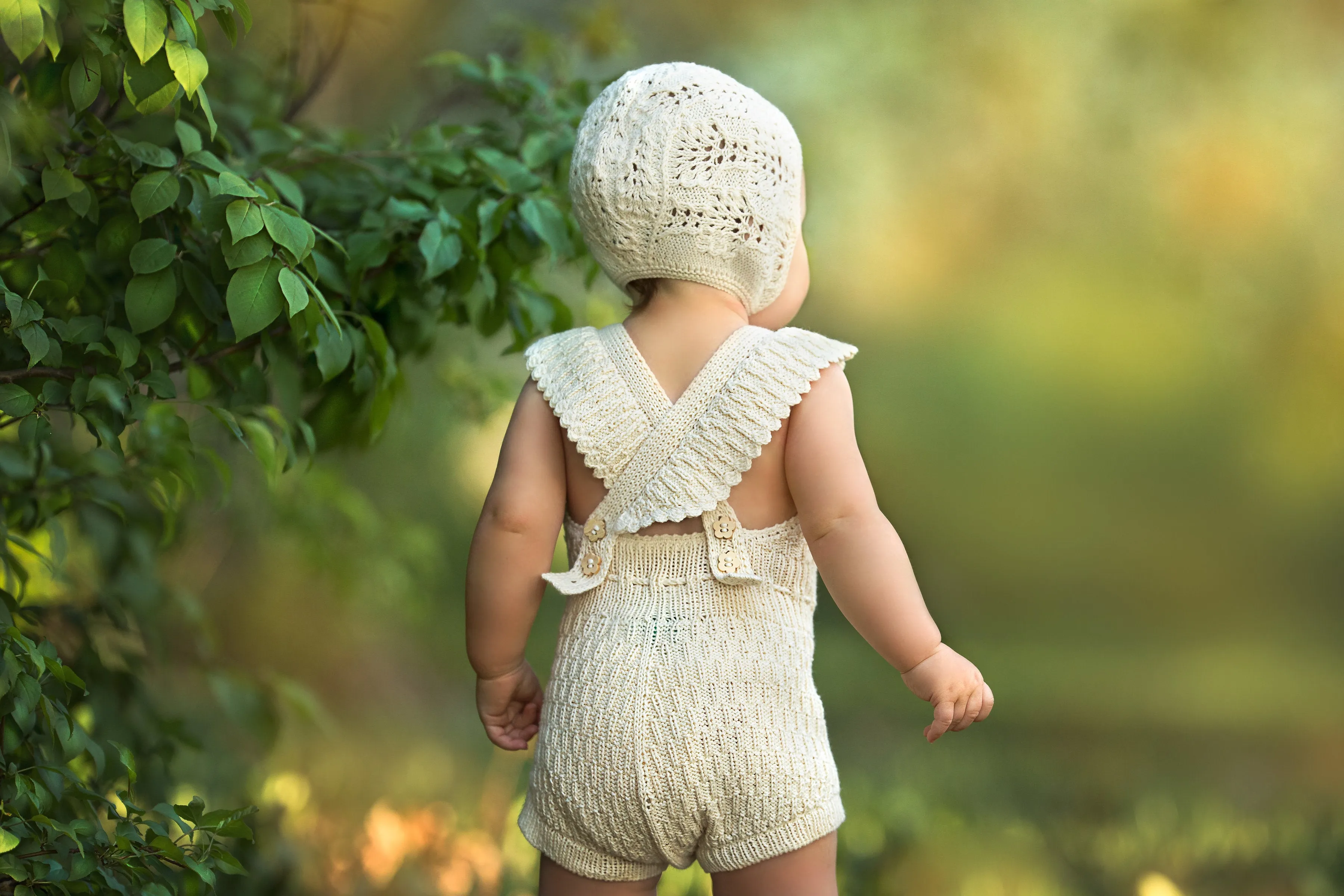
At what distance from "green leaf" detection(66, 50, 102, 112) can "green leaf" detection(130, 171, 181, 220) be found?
0.08 m

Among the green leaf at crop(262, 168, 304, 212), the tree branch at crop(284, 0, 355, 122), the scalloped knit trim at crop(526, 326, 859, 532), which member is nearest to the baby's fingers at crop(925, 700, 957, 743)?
the scalloped knit trim at crop(526, 326, 859, 532)

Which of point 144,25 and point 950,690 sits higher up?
point 144,25

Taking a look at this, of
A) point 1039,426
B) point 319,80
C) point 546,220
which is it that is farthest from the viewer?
point 1039,426

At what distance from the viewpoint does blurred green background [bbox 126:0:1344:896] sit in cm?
239

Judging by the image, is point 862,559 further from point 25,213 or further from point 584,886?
point 25,213

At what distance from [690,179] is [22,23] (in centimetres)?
51

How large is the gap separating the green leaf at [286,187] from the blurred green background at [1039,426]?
929 millimetres

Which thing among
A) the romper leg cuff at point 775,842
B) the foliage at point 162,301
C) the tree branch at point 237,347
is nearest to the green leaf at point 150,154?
the foliage at point 162,301

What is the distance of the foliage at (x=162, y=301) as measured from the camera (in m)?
0.92

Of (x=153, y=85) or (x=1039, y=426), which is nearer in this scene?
(x=153, y=85)

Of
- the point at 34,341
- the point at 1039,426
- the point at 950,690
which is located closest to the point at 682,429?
the point at 950,690

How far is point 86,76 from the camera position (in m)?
0.91

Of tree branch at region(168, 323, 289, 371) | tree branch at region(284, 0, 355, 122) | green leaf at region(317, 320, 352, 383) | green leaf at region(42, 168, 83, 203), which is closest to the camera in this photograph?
green leaf at region(42, 168, 83, 203)

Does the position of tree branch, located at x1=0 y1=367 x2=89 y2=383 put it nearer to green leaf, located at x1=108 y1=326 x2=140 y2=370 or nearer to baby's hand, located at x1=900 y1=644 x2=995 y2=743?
green leaf, located at x1=108 y1=326 x2=140 y2=370
